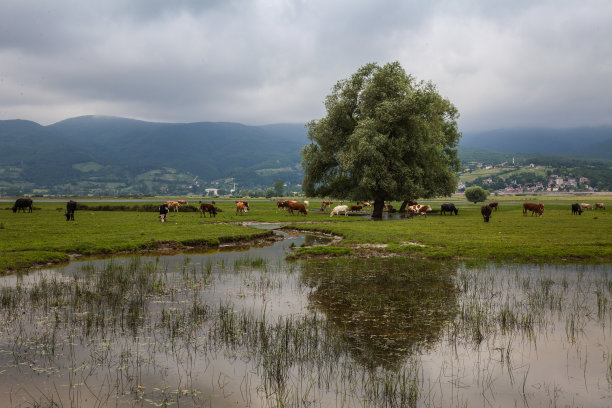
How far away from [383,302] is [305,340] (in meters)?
4.36

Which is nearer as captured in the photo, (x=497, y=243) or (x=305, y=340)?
(x=305, y=340)

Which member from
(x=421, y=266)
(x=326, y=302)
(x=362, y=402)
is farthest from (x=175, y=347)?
(x=421, y=266)

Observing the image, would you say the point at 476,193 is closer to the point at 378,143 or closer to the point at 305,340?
the point at 378,143

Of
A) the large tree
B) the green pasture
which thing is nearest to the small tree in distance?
the large tree

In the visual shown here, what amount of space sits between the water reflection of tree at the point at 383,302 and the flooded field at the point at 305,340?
0.07 metres

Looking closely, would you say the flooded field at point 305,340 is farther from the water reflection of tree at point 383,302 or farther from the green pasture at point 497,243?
the green pasture at point 497,243

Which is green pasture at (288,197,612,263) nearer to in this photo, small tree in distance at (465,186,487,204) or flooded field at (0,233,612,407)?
flooded field at (0,233,612,407)

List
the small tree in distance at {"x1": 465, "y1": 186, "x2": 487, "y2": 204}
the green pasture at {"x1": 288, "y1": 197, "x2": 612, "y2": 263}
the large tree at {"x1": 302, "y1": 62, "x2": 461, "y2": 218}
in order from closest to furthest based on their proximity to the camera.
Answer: the green pasture at {"x1": 288, "y1": 197, "x2": 612, "y2": 263}
the large tree at {"x1": 302, "y1": 62, "x2": 461, "y2": 218}
the small tree in distance at {"x1": 465, "y1": 186, "x2": 487, "y2": 204}

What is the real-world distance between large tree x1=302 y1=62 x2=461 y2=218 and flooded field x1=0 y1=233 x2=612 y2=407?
29.8 meters

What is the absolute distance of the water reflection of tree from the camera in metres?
9.13

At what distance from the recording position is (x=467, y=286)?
583 inches

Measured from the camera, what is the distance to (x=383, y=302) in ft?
41.8

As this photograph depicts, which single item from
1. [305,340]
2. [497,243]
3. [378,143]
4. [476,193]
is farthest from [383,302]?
[476,193]

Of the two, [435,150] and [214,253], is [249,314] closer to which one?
[214,253]
